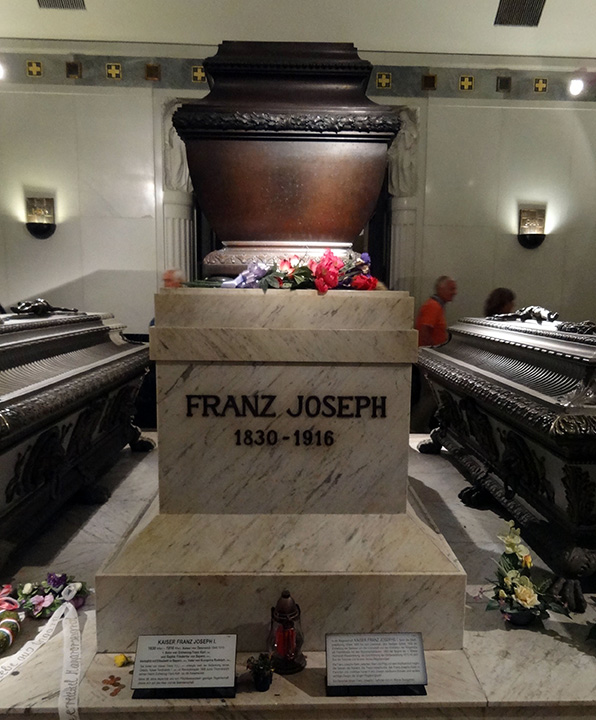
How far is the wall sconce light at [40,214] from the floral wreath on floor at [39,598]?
17.2ft

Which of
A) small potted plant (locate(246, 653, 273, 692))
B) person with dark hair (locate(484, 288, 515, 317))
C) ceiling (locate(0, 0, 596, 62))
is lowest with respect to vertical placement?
small potted plant (locate(246, 653, 273, 692))

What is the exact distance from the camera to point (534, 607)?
2133 millimetres

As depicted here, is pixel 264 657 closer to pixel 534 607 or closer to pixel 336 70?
pixel 534 607

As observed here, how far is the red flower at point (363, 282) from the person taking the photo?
213cm

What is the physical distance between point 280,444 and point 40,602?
120 cm

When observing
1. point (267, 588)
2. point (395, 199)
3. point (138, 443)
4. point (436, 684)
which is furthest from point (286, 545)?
point (395, 199)

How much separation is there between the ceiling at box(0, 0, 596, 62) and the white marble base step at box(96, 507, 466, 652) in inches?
235

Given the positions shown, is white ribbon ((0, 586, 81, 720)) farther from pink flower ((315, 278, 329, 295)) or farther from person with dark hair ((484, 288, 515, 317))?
person with dark hair ((484, 288, 515, 317))

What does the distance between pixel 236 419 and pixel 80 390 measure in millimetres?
1369

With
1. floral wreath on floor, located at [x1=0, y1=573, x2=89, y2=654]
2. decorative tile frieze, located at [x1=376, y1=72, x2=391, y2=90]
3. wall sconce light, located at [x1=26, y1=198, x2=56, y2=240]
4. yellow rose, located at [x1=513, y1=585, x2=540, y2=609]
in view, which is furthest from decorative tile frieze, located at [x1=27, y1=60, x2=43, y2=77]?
yellow rose, located at [x1=513, y1=585, x2=540, y2=609]

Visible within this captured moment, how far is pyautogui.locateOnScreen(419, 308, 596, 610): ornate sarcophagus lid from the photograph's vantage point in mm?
2312

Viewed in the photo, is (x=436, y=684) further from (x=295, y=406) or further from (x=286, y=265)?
(x=286, y=265)

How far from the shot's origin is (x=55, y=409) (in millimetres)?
2672

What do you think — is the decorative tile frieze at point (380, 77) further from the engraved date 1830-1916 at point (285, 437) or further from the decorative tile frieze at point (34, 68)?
the engraved date 1830-1916 at point (285, 437)
